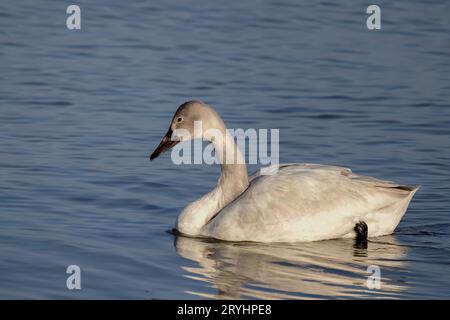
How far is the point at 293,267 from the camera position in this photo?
10.1m

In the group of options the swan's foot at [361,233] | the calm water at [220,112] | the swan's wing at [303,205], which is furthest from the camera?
the swan's foot at [361,233]

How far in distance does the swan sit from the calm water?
19 cm

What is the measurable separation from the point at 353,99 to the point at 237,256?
7.01 m

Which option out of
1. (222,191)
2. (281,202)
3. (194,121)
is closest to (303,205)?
(281,202)

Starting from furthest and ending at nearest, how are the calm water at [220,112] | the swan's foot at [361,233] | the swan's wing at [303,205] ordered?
the swan's foot at [361,233] < the swan's wing at [303,205] < the calm water at [220,112]

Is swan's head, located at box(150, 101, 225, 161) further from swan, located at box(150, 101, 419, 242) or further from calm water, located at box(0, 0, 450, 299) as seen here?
calm water, located at box(0, 0, 450, 299)

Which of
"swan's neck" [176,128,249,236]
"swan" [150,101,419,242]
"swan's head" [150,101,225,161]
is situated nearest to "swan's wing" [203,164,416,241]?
"swan" [150,101,419,242]

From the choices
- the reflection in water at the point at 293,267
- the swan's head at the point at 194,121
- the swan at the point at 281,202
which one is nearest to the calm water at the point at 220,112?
the reflection in water at the point at 293,267

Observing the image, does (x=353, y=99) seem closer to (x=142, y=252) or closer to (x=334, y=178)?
(x=334, y=178)

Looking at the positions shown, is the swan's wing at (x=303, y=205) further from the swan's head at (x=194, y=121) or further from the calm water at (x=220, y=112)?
the swan's head at (x=194, y=121)

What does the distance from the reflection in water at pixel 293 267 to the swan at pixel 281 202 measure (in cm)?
13

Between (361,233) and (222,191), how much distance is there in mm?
1510

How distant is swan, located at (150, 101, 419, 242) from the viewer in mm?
11016

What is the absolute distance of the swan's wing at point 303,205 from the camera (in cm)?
1100
